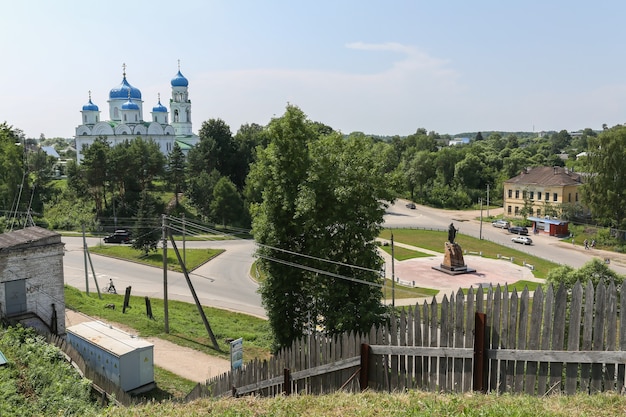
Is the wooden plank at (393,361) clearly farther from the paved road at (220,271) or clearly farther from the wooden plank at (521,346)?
the paved road at (220,271)

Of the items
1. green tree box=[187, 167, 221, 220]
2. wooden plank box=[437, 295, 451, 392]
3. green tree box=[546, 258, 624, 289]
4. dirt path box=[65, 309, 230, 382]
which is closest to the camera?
wooden plank box=[437, 295, 451, 392]

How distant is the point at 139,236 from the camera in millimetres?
43312

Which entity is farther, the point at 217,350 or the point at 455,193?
the point at 455,193

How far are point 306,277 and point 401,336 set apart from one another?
1061cm

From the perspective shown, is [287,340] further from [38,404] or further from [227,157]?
[227,157]

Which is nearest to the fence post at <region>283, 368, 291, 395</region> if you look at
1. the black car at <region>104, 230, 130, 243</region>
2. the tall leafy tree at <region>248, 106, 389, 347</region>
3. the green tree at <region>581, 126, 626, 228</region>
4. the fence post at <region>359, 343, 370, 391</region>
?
the fence post at <region>359, 343, 370, 391</region>

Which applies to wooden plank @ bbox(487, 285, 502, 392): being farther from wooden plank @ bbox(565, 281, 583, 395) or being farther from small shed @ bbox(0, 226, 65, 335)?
small shed @ bbox(0, 226, 65, 335)

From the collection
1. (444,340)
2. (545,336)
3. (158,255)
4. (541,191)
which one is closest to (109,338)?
(444,340)

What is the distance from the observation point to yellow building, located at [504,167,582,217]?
2312 inches

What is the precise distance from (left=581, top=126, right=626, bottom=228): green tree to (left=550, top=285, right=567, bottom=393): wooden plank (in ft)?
166

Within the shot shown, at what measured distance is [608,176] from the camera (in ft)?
164

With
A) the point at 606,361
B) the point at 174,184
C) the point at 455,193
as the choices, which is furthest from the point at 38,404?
the point at 455,193

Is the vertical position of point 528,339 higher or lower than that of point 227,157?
lower

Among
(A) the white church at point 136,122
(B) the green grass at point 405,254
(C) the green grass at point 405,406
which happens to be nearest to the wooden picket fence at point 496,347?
(C) the green grass at point 405,406
